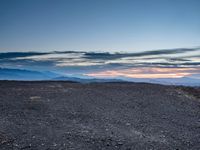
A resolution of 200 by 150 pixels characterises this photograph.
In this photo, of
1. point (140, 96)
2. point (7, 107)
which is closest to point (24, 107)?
point (7, 107)

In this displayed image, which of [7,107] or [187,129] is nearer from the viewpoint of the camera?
[187,129]

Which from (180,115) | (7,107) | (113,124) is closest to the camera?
(113,124)

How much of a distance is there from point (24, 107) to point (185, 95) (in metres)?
17.8

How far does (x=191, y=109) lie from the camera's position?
2541cm

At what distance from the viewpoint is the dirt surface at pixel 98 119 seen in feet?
48.2

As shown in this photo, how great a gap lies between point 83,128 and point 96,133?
1.17m

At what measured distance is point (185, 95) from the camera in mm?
30438

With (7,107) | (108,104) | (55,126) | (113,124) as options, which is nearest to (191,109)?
(108,104)

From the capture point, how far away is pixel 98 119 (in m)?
19.4

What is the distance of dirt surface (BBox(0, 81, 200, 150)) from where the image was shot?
48.2 ft

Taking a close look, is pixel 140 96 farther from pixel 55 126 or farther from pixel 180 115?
pixel 55 126

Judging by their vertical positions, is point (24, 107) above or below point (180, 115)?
above

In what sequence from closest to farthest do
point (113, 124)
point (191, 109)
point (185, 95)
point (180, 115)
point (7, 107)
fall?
point (113, 124) < point (7, 107) < point (180, 115) < point (191, 109) < point (185, 95)

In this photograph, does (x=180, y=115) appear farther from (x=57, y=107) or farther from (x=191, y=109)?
(x=57, y=107)
